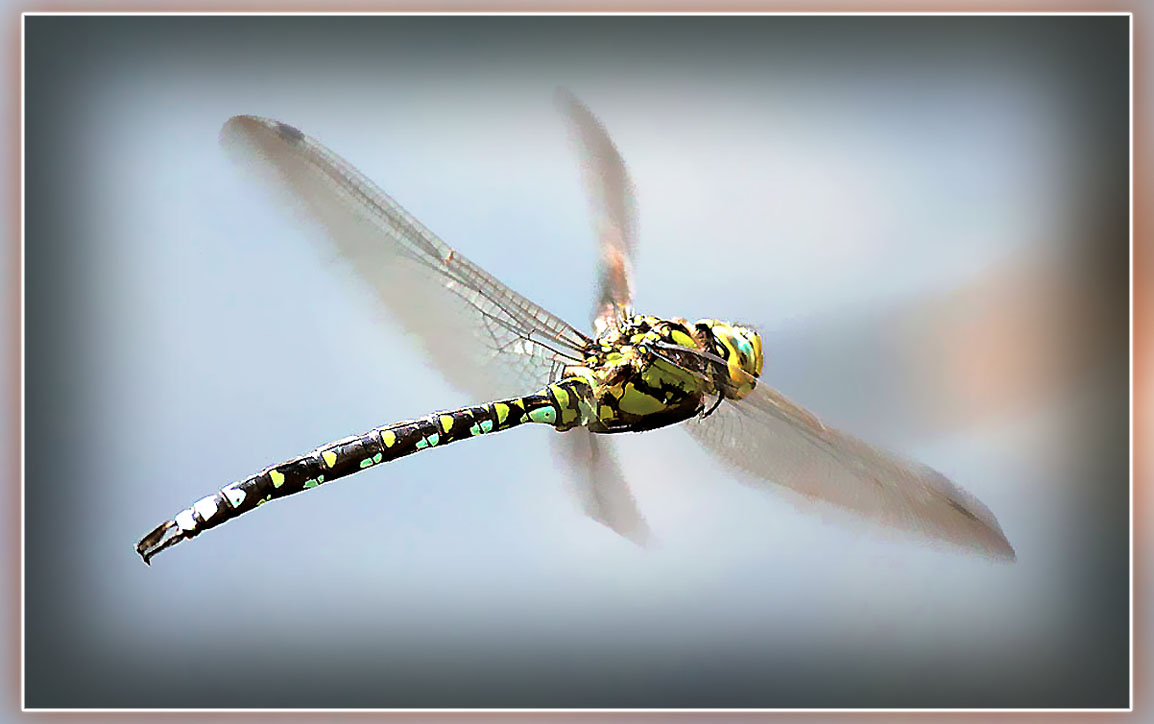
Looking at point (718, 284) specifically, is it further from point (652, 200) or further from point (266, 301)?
point (266, 301)

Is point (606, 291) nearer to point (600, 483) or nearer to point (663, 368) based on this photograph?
point (663, 368)

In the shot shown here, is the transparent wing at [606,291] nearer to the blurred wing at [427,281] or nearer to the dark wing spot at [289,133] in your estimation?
the blurred wing at [427,281]

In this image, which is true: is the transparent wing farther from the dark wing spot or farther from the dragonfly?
the dark wing spot

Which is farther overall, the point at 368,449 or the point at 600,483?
the point at 600,483

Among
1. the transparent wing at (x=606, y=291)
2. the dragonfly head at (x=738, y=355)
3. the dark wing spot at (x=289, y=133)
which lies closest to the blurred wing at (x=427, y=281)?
the dark wing spot at (x=289, y=133)

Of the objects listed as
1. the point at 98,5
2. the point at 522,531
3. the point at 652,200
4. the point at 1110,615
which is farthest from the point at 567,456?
the point at 98,5

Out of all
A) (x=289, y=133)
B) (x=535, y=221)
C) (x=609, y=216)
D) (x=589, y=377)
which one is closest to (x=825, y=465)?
(x=589, y=377)

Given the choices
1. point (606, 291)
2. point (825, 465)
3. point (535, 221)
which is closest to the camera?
point (825, 465)
